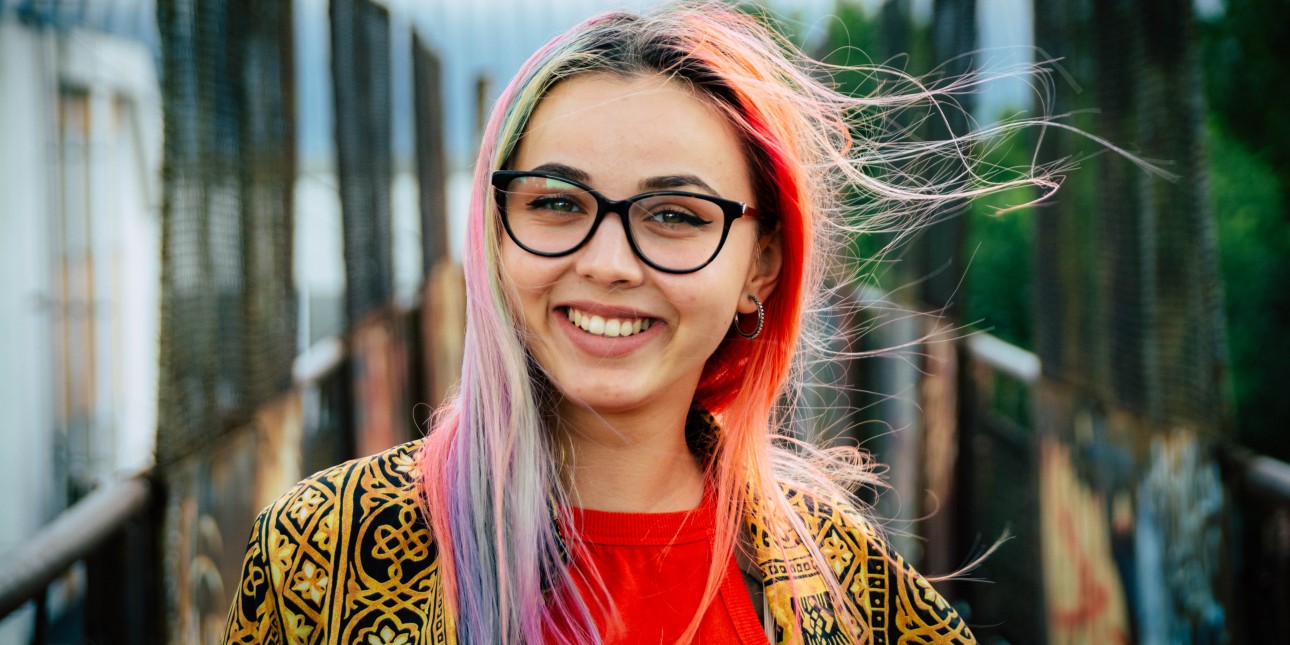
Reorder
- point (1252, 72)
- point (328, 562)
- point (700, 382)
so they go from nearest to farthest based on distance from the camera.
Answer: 1. point (328, 562)
2. point (700, 382)
3. point (1252, 72)

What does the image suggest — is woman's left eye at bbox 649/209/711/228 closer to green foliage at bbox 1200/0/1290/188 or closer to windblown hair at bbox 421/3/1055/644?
windblown hair at bbox 421/3/1055/644

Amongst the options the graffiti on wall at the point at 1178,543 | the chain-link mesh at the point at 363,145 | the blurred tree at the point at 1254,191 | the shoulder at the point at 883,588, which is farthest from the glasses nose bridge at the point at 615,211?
the blurred tree at the point at 1254,191

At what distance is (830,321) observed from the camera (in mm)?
7031

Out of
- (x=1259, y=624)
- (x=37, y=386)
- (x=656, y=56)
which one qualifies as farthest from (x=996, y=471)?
(x=37, y=386)

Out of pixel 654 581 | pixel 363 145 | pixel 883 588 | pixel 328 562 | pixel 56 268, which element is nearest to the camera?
pixel 328 562

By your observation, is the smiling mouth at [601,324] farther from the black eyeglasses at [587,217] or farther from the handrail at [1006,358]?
the handrail at [1006,358]

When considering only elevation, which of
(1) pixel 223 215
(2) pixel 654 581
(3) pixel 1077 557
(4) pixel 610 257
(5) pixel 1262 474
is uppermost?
(1) pixel 223 215

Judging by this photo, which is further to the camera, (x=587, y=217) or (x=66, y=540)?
(x=66, y=540)

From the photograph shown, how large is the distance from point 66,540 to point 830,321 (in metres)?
5.49

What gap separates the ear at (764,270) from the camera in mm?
1592

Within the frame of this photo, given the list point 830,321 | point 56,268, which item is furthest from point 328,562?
point 830,321

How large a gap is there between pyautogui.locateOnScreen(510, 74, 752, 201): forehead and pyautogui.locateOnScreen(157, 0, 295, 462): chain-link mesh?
1.65 metres

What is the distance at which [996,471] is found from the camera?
15.2 ft

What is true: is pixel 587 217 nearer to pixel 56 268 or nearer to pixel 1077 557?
pixel 1077 557
